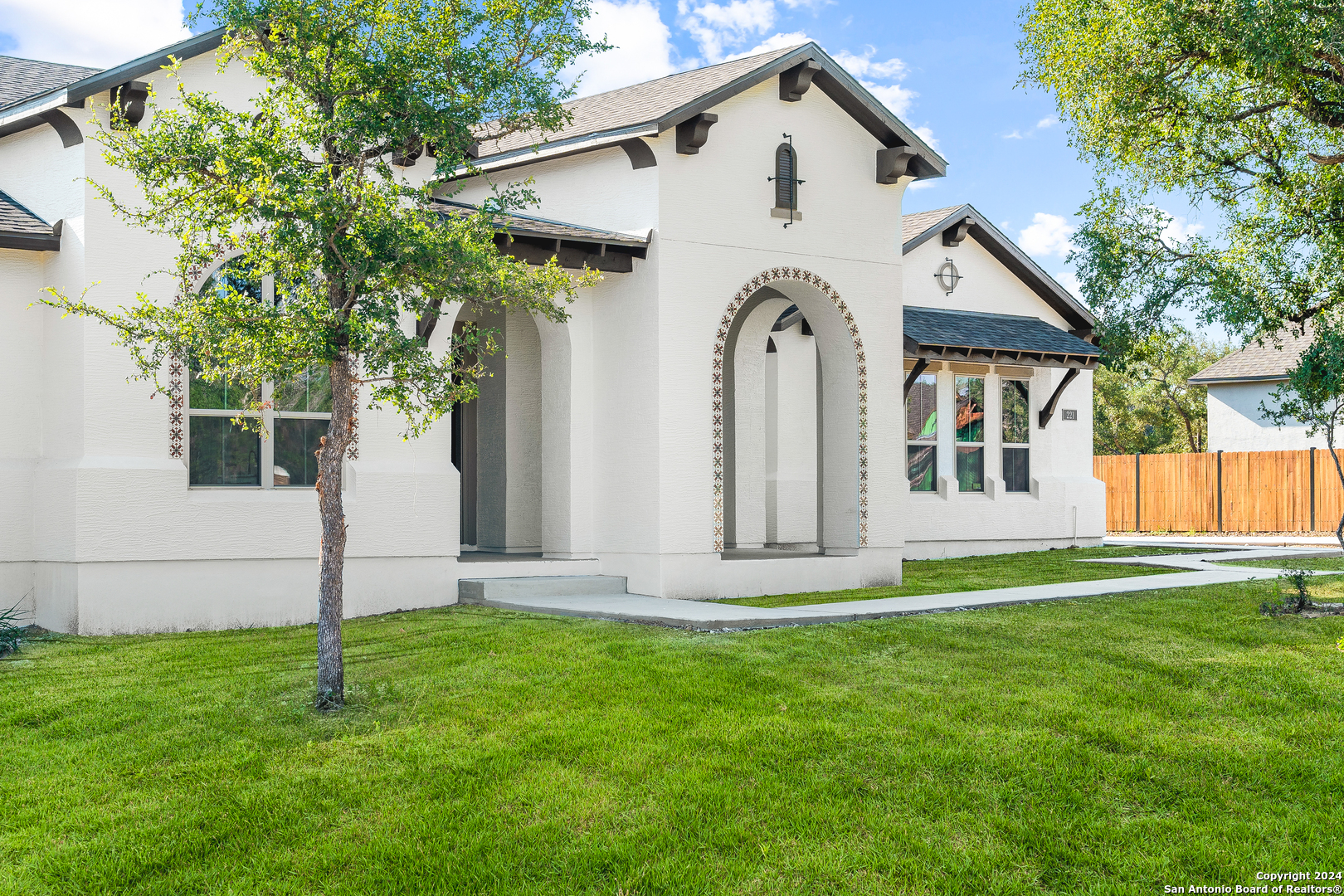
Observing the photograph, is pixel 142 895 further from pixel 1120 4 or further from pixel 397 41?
pixel 1120 4

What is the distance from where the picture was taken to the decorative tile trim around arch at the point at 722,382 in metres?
14.0

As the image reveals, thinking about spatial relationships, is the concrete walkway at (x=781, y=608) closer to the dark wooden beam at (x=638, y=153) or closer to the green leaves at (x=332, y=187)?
the green leaves at (x=332, y=187)

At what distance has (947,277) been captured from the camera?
2102 cm

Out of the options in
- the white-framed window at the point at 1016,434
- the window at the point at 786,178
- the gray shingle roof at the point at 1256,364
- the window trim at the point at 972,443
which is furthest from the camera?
the gray shingle roof at the point at 1256,364

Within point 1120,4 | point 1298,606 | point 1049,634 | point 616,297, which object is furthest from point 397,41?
point 1298,606

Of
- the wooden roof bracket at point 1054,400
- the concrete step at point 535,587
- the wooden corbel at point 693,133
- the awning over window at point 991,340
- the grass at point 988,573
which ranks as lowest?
the grass at point 988,573

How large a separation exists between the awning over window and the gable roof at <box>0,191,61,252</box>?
1203 cm

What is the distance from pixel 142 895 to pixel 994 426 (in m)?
17.9

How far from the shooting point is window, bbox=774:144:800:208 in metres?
14.6

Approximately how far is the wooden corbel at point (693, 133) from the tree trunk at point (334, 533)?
22.0 ft

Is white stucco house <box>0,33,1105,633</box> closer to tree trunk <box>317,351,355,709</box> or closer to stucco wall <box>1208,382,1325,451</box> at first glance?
tree trunk <box>317,351,355,709</box>

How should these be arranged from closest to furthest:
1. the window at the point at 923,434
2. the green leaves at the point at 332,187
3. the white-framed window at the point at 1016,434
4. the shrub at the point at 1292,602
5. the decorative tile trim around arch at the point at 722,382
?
1. the green leaves at the point at 332,187
2. the shrub at the point at 1292,602
3. the decorative tile trim around arch at the point at 722,382
4. the window at the point at 923,434
5. the white-framed window at the point at 1016,434

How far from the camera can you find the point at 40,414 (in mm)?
12164

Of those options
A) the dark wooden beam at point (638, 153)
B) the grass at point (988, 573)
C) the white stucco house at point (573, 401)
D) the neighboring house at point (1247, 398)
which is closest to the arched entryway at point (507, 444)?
the white stucco house at point (573, 401)
